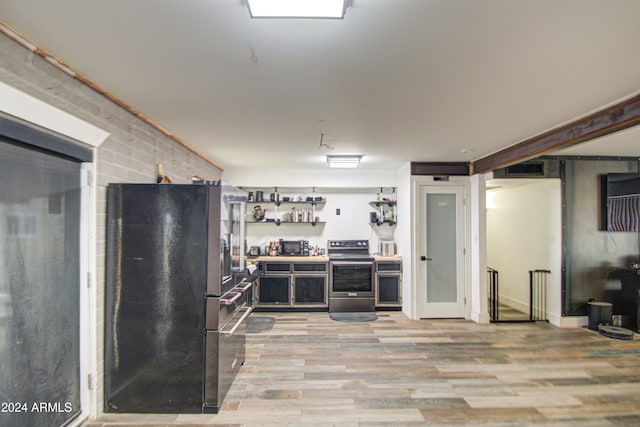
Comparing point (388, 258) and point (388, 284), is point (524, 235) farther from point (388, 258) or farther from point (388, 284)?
point (388, 284)

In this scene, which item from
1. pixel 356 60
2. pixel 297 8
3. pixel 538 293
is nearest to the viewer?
pixel 297 8

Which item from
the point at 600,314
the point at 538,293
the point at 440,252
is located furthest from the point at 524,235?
the point at 440,252

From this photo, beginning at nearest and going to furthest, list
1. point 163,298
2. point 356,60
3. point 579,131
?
point 356,60 → point 163,298 → point 579,131

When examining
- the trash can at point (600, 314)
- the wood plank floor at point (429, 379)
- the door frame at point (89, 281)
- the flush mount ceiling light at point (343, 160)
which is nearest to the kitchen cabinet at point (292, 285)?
the wood plank floor at point (429, 379)

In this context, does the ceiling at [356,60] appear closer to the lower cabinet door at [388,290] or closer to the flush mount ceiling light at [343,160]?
the flush mount ceiling light at [343,160]

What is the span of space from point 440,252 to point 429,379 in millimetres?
2258

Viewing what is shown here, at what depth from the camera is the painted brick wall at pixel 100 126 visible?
1.59 meters

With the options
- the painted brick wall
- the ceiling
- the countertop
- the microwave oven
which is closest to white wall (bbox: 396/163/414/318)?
the countertop

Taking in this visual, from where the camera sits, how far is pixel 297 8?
1.24 meters

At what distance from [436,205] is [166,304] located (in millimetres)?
3931

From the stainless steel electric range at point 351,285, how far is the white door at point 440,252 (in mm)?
781

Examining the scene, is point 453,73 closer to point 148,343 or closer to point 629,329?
point 148,343

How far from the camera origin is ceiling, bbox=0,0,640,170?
1.32 meters

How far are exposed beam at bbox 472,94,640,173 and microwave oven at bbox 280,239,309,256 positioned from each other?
3.28m
